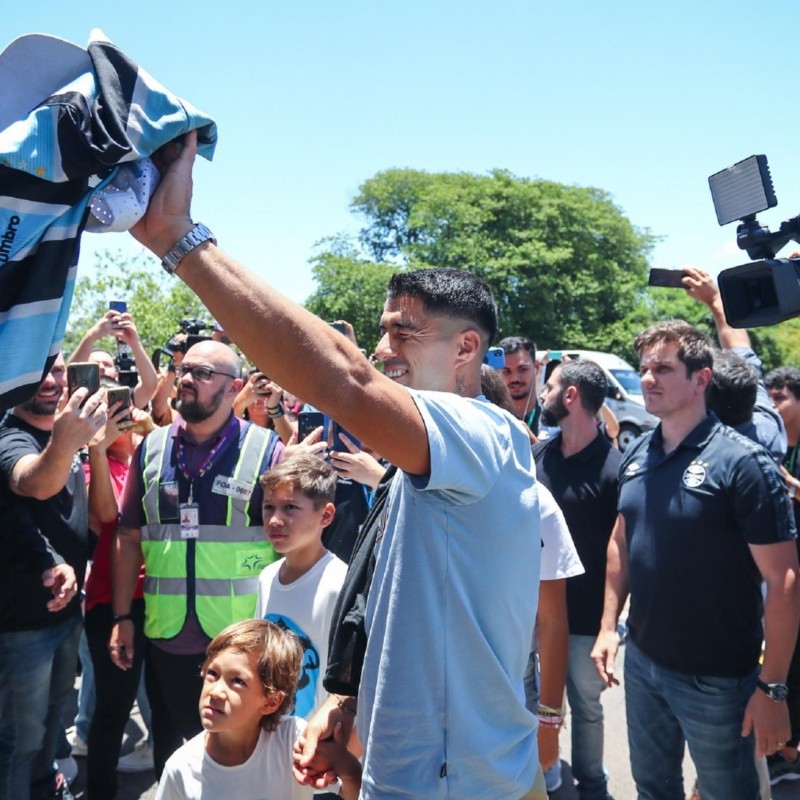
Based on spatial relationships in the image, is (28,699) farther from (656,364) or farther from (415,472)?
(656,364)

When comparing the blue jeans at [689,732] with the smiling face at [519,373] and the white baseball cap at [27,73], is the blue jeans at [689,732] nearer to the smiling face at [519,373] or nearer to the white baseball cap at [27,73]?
the smiling face at [519,373]

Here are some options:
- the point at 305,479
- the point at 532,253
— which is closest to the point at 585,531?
the point at 305,479

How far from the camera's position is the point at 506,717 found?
169cm

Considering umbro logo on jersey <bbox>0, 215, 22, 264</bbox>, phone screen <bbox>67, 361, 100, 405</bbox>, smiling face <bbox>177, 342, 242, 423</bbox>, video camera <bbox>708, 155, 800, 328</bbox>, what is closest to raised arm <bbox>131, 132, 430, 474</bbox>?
umbro logo on jersey <bbox>0, 215, 22, 264</bbox>

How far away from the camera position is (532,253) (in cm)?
3503

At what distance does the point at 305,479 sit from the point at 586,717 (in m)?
1.93

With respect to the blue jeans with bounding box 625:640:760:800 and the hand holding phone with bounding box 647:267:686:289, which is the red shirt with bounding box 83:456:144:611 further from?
the hand holding phone with bounding box 647:267:686:289

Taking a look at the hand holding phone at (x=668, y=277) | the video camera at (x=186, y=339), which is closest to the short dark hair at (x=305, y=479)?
the hand holding phone at (x=668, y=277)

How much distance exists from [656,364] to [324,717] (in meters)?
1.94

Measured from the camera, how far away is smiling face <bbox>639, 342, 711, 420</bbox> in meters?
3.16

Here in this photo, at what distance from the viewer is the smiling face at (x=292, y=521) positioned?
Result: 3232 millimetres

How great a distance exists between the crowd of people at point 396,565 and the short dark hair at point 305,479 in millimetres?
16

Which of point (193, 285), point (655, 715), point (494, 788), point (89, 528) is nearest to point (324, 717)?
point (494, 788)

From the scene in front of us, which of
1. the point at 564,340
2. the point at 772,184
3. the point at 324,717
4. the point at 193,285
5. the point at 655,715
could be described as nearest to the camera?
the point at 193,285
